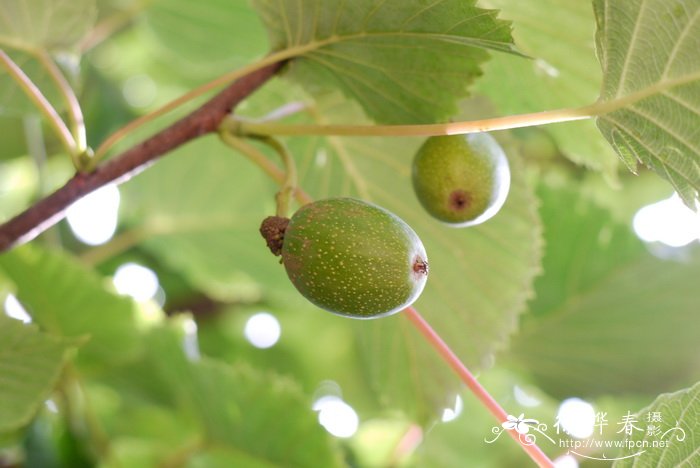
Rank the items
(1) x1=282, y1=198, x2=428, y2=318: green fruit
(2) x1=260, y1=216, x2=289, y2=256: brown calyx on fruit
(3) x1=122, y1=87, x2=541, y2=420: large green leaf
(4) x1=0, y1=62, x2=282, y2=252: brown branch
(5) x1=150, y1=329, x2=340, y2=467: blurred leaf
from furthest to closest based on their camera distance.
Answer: (5) x1=150, y1=329, x2=340, y2=467: blurred leaf < (3) x1=122, y1=87, x2=541, y2=420: large green leaf < (4) x1=0, y1=62, x2=282, y2=252: brown branch < (2) x1=260, y1=216, x2=289, y2=256: brown calyx on fruit < (1) x1=282, y1=198, x2=428, y2=318: green fruit

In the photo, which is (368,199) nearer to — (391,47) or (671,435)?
(391,47)

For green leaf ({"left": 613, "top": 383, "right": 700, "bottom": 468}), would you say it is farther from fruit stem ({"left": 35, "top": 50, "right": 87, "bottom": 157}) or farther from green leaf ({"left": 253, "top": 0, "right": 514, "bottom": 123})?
fruit stem ({"left": 35, "top": 50, "right": 87, "bottom": 157})

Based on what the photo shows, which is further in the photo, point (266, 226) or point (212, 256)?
point (212, 256)

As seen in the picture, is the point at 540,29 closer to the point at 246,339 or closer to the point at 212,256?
the point at 212,256

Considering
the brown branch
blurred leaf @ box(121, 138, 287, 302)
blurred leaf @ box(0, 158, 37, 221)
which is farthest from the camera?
blurred leaf @ box(0, 158, 37, 221)

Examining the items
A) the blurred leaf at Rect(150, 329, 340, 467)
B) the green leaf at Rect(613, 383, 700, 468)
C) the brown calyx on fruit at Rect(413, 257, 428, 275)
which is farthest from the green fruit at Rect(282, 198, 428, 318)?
the blurred leaf at Rect(150, 329, 340, 467)

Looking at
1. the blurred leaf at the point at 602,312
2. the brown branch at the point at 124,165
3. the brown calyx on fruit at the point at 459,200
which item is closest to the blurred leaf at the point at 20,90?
the brown branch at the point at 124,165

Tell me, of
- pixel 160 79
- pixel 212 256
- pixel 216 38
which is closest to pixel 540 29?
pixel 216 38
